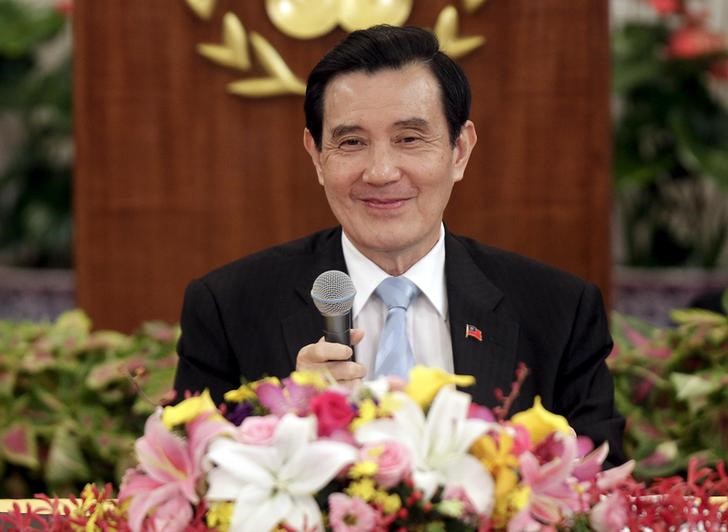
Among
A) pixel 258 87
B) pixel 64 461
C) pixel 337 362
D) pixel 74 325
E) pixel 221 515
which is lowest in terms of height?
pixel 64 461

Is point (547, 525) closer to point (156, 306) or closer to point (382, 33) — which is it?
point (382, 33)

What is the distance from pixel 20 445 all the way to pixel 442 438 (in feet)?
7.24

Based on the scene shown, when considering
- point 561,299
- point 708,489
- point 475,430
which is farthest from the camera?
point 561,299

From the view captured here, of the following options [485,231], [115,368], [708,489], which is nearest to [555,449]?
[708,489]

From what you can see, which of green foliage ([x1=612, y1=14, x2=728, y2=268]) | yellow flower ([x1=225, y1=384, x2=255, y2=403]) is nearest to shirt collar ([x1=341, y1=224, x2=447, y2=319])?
yellow flower ([x1=225, y1=384, x2=255, y2=403])

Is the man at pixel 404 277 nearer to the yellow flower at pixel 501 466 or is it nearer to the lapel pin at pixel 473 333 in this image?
the lapel pin at pixel 473 333

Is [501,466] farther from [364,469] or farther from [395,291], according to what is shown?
[395,291]

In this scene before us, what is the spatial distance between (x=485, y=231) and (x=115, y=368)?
48.1 inches

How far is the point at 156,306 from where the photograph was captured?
396cm

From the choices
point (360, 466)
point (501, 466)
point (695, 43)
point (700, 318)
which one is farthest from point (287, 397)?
point (695, 43)

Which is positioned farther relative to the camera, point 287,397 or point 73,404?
point 73,404

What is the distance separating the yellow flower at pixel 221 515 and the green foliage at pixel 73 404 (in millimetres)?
1960

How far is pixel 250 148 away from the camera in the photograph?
3.87m

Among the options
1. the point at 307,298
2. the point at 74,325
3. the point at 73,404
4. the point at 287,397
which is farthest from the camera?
the point at 74,325
